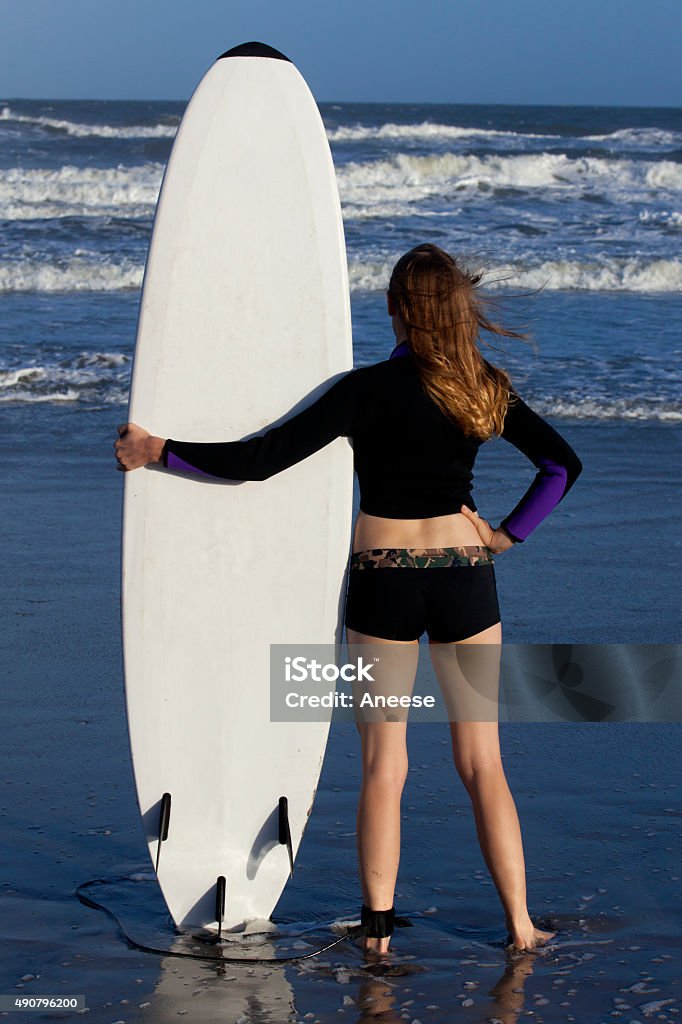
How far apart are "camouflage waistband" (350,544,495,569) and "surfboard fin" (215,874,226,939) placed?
805 millimetres

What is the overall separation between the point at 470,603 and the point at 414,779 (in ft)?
3.29

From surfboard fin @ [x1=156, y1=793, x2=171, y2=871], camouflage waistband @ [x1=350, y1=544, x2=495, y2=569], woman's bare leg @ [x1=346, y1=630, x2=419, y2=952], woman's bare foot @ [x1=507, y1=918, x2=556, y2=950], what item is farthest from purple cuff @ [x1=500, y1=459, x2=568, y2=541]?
surfboard fin @ [x1=156, y1=793, x2=171, y2=871]

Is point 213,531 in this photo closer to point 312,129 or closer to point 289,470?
point 289,470

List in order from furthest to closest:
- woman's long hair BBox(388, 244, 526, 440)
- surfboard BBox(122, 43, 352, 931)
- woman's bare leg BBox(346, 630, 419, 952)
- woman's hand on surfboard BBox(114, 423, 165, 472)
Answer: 1. surfboard BBox(122, 43, 352, 931)
2. woman's hand on surfboard BBox(114, 423, 165, 472)
3. woman's bare leg BBox(346, 630, 419, 952)
4. woman's long hair BBox(388, 244, 526, 440)

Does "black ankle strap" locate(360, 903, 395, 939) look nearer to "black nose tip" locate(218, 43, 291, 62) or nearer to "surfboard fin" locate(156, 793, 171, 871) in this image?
"surfboard fin" locate(156, 793, 171, 871)

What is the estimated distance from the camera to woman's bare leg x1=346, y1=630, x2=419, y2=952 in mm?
2369

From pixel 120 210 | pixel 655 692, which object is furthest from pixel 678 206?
pixel 655 692

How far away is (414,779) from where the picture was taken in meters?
3.18

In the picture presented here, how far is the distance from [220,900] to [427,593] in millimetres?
860

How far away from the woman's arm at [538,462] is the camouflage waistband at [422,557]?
0.12 meters

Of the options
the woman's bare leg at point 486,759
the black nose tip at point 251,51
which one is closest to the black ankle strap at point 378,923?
the woman's bare leg at point 486,759

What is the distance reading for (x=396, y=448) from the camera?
2318mm

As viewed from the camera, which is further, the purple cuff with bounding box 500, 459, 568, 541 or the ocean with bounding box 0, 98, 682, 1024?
the purple cuff with bounding box 500, 459, 568, 541

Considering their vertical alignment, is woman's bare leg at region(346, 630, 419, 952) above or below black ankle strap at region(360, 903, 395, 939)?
above
